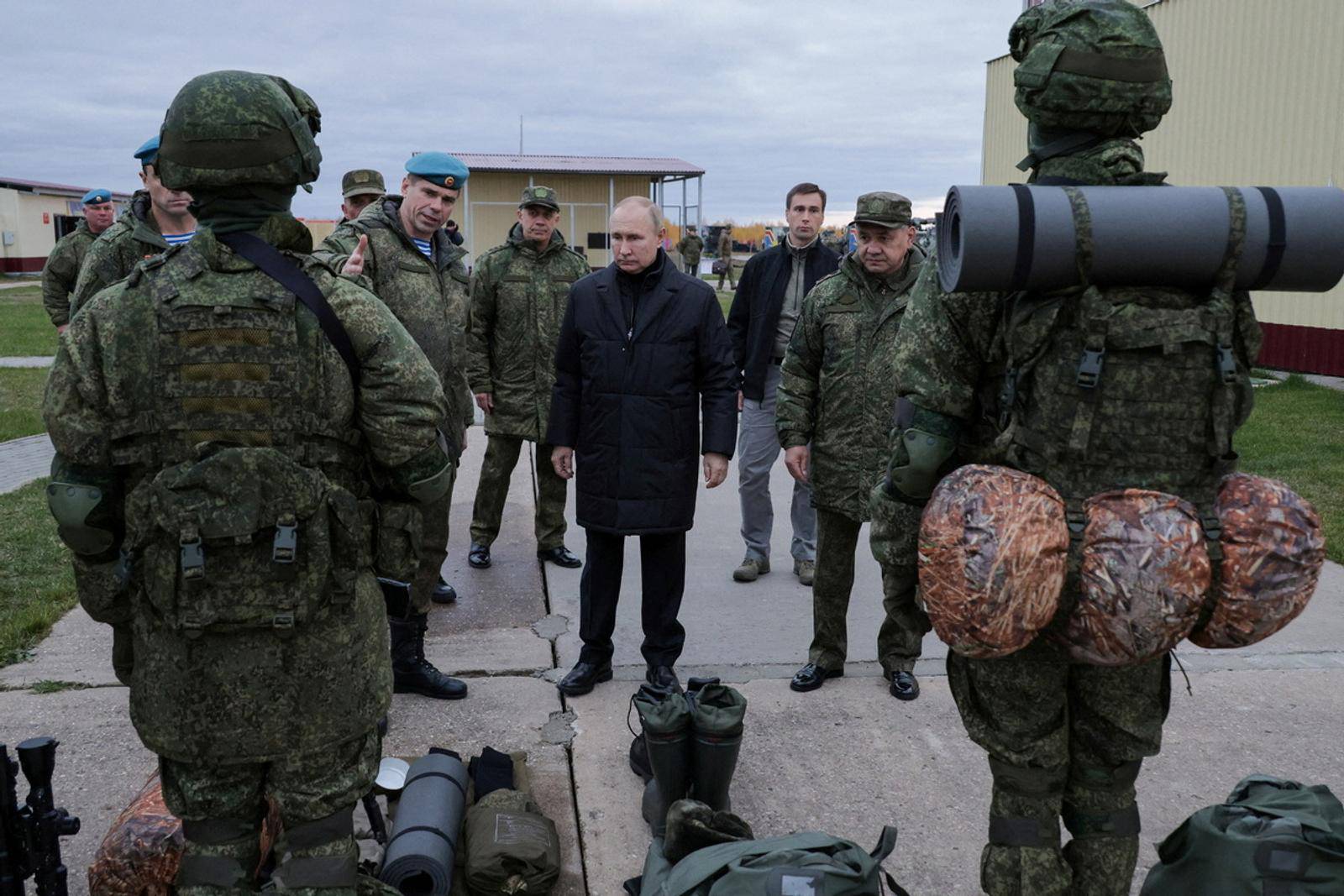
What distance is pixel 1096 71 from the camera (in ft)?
7.98

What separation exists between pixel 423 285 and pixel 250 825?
2571mm

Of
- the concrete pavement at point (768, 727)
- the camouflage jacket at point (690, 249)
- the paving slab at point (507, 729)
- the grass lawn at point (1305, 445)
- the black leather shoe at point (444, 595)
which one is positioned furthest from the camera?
the camouflage jacket at point (690, 249)

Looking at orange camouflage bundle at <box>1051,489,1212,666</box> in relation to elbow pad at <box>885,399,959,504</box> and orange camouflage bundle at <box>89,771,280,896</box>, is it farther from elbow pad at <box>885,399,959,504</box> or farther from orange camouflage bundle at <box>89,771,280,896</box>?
orange camouflage bundle at <box>89,771,280,896</box>

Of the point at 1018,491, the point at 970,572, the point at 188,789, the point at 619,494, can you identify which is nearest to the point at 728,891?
the point at 970,572

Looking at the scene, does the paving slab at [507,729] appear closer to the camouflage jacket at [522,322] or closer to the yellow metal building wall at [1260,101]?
the camouflage jacket at [522,322]

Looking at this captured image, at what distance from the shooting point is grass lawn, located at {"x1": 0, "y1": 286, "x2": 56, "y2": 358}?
17.4 m

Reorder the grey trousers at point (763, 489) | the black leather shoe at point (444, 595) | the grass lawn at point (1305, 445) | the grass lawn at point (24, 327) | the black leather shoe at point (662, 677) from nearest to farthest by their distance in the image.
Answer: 1. the black leather shoe at point (662, 677)
2. the black leather shoe at point (444, 595)
3. the grey trousers at point (763, 489)
4. the grass lawn at point (1305, 445)
5. the grass lawn at point (24, 327)

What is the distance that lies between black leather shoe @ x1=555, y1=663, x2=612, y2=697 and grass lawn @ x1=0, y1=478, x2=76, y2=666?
2403mm

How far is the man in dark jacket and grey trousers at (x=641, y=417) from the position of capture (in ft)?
14.4

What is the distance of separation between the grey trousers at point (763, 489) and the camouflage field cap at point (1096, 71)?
359 centimetres

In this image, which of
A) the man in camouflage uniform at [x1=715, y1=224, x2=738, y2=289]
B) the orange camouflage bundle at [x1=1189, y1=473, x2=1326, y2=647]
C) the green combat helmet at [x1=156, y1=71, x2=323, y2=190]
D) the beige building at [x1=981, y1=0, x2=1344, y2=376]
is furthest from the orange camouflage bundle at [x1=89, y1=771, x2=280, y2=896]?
the man in camouflage uniform at [x1=715, y1=224, x2=738, y2=289]

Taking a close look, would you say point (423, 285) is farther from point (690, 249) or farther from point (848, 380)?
point (690, 249)

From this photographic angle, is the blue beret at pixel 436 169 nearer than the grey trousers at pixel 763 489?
Yes

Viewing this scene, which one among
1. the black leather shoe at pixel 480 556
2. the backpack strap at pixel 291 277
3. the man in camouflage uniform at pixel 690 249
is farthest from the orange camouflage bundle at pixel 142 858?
the man in camouflage uniform at pixel 690 249
